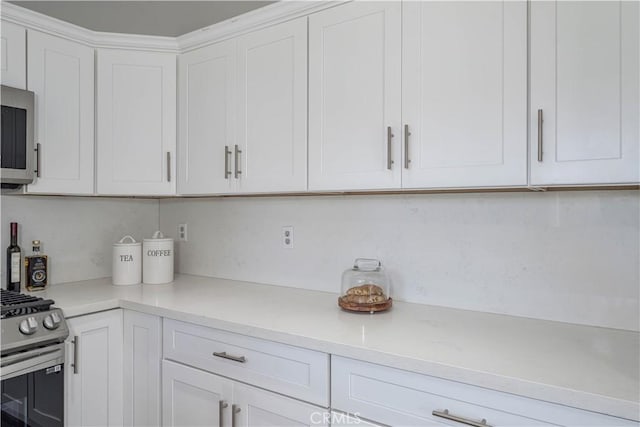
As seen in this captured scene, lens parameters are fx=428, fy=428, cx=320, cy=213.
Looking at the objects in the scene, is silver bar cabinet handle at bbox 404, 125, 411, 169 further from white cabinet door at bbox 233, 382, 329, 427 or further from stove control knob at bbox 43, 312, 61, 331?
stove control knob at bbox 43, 312, 61, 331

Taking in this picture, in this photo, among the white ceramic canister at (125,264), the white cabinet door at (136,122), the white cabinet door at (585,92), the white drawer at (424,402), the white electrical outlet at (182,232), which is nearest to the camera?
the white drawer at (424,402)

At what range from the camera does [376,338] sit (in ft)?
4.33

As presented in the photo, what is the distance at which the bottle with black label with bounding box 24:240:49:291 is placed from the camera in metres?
2.08

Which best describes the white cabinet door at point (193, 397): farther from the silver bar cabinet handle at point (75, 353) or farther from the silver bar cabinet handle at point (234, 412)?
the silver bar cabinet handle at point (75, 353)

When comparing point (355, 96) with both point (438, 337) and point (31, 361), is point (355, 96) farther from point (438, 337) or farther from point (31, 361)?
point (31, 361)

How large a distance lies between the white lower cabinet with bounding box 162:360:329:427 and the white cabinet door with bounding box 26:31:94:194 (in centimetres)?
99

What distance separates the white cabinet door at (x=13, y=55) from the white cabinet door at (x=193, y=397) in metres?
1.37

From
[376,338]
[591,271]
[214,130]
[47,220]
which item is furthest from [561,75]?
[47,220]

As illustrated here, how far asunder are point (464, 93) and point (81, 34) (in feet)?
5.91

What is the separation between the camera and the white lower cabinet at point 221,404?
1.39m

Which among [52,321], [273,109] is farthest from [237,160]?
[52,321]

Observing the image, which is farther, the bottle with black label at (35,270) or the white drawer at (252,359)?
the bottle with black label at (35,270)

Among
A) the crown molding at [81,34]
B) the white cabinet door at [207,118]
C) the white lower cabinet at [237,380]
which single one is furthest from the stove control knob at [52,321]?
the crown molding at [81,34]
